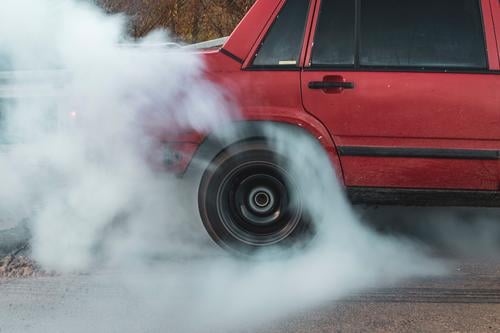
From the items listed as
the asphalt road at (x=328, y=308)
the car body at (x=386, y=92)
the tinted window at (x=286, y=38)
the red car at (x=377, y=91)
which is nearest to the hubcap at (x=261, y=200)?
the red car at (x=377, y=91)

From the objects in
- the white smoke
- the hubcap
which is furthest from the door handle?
the hubcap

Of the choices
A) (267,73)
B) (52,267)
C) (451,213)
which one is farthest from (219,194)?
(451,213)

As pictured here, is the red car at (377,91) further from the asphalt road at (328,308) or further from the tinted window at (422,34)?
the asphalt road at (328,308)

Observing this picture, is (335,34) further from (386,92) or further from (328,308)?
(328,308)

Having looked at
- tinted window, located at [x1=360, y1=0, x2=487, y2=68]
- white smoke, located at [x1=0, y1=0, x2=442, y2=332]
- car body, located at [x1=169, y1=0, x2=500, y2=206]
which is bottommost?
white smoke, located at [x1=0, y1=0, x2=442, y2=332]

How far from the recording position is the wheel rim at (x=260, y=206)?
3713 mm

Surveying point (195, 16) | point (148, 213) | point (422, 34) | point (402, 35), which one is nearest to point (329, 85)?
point (402, 35)

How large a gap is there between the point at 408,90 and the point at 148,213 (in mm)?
2097

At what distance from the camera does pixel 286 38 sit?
11.8 feet

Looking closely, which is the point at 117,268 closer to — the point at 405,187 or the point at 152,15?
the point at 405,187

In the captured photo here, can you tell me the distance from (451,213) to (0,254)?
333 cm

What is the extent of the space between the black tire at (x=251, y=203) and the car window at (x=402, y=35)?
74 centimetres

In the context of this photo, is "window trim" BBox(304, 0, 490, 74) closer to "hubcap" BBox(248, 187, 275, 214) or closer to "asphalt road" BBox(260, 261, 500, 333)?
"hubcap" BBox(248, 187, 275, 214)

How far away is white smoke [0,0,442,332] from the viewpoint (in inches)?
122
